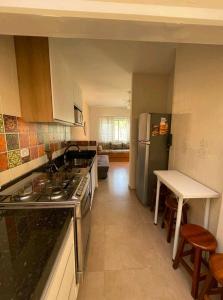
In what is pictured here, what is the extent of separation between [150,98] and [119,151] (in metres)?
3.77

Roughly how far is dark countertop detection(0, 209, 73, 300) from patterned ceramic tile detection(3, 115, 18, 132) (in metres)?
0.67

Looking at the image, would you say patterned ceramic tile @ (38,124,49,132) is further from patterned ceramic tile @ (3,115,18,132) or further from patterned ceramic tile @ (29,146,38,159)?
patterned ceramic tile @ (3,115,18,132)

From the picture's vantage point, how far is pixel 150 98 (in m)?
3.26

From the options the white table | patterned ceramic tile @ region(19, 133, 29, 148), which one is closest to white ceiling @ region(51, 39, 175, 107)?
patterned ceramic tile @ region(19, 133, 29, 148)

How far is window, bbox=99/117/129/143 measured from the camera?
24.9 ft

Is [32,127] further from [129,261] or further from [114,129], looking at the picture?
[114,129]

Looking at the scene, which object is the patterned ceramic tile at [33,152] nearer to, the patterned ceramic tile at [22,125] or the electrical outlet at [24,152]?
the electrical outlet at [24,152]

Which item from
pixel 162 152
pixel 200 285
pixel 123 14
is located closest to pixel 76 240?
pixel 200 285

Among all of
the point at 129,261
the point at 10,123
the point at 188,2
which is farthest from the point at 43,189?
the point at 188,2

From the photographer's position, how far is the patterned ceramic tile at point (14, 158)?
4.33 ft

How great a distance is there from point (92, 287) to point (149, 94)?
3.15 m

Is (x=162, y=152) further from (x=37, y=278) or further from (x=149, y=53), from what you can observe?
(x=37, y=278)

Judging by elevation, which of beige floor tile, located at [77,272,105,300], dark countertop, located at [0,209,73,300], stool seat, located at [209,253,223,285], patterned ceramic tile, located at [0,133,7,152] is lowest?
beige floor tile, located at [77,272,105,300]

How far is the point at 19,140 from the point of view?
147 cm
